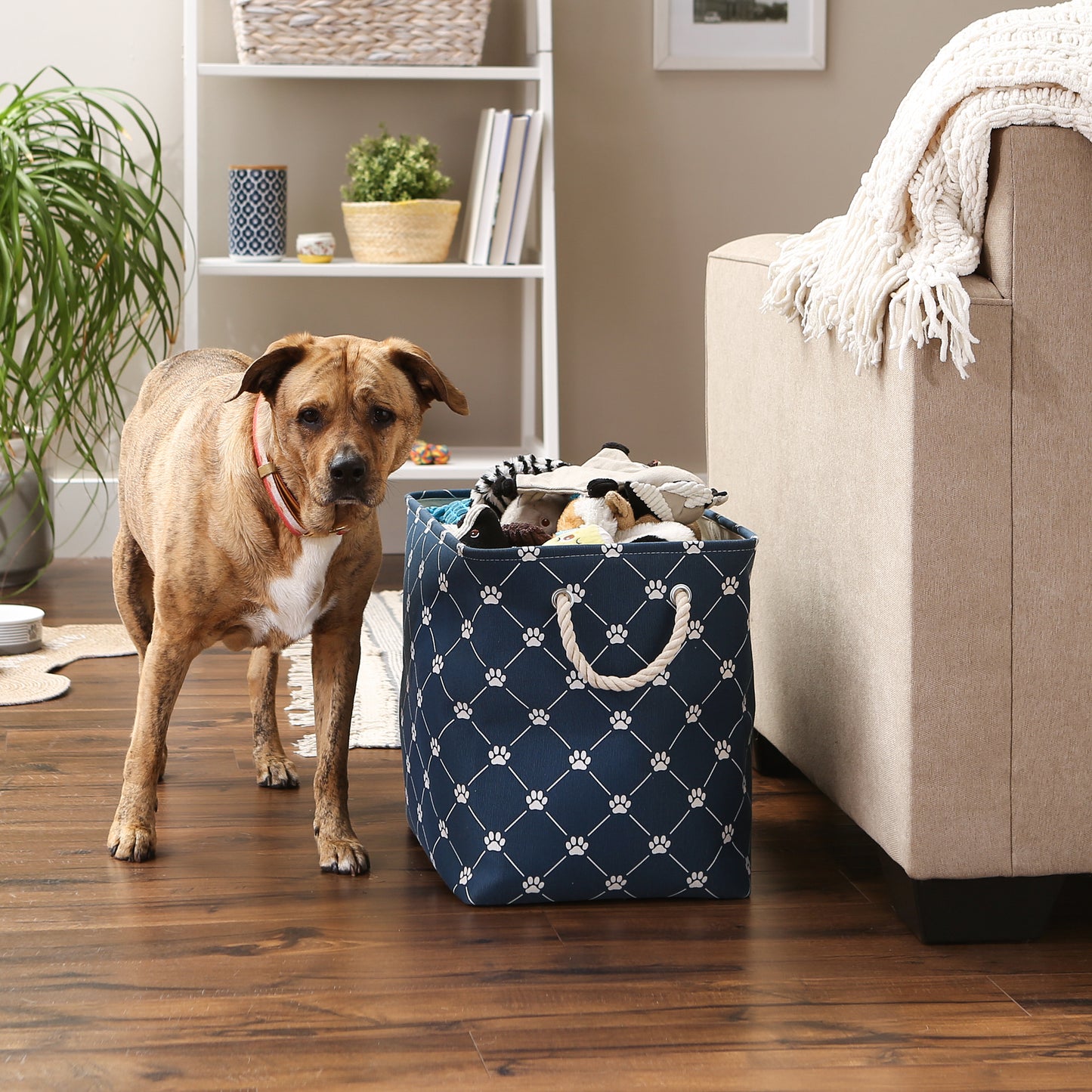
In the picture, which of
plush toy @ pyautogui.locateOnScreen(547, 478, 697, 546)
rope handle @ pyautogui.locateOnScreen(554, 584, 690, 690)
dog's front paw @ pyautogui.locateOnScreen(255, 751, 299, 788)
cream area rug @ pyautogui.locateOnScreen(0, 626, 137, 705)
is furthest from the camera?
cream area rug @ pyautogui.locateOnScreen(0, 626, 137, 705)

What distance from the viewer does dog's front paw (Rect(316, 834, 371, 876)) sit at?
5.06 ft

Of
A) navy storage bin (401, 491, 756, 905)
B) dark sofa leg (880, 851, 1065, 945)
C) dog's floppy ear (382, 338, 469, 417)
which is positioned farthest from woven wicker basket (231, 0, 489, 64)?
dark sofa leg (880, 851, 1065, 945)

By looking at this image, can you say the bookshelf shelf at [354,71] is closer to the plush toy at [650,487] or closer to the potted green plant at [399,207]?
the potted green plant at [399,207]

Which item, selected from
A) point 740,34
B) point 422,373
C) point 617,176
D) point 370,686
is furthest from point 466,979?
point 740,34

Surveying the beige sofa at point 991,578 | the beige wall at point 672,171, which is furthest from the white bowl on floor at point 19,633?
the beige sofa at point 991,578

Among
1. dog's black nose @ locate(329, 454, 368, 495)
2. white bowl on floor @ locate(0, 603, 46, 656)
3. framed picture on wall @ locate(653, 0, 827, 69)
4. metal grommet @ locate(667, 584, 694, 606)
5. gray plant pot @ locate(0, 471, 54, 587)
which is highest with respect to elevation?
framed picture on wall @ locate(653, 0, 827, 69)

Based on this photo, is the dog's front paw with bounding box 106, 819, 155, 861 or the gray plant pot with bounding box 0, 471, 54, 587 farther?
the gray plant pot with bounding box 0, 471, 54, 587

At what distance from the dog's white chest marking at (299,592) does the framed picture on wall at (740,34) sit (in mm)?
2186

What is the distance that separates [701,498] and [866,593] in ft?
0.82

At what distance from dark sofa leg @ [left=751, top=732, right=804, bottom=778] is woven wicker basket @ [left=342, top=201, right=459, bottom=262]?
5.02 feet

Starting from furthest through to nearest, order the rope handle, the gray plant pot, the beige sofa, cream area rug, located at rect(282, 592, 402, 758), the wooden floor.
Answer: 1. the gray plant pot
2. cream area rug, located at rect(282, 592, 402, 758)
3. the rope handle
4. the beige sofa
5. the wooden floor

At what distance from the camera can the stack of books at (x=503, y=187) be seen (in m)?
2.94

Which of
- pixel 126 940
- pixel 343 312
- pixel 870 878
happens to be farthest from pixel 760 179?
pixel 126 940

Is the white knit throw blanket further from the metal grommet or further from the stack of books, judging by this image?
the stack of books
